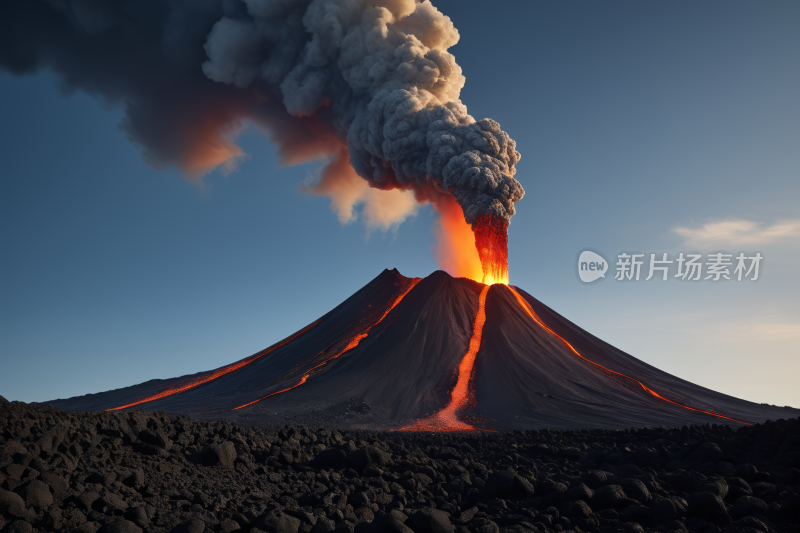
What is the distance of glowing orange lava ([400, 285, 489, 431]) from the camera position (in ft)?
80.2

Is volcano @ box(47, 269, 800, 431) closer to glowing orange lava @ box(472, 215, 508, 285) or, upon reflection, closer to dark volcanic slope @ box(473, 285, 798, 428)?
dark volcanic slope @ box(473, 285, 798, 428)

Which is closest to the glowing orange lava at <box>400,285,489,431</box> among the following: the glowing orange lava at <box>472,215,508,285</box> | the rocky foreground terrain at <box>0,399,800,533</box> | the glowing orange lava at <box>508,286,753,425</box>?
the glowing orange lava at <box>472,215,508,285</box>

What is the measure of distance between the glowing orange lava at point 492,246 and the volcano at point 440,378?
4.75 ft

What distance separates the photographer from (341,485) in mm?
10484

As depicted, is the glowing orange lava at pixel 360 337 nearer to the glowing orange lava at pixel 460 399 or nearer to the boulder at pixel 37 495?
the glowing orange lava at pixel 460 399

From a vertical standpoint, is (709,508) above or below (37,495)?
Answer: above

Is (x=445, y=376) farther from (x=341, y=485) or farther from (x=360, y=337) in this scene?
(x=341, y=485)

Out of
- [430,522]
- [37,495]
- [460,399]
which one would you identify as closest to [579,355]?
[460,399]

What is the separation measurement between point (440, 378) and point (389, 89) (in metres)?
25.2

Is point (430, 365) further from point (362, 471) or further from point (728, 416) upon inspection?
point (362, 471)

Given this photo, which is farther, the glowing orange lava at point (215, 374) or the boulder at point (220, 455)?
the glowing orange lava at point (215, 374)

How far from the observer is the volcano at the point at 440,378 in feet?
87.5

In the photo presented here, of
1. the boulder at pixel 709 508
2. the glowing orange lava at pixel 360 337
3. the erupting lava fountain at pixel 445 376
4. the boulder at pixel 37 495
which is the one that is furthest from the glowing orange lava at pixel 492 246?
the boulder at pixel 37 495

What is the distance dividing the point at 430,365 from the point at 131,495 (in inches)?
961
